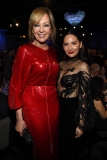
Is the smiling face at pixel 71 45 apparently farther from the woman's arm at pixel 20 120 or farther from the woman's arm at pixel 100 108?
the woman's arm at pixel 100 108

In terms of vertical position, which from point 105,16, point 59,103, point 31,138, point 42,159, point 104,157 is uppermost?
point 105,16

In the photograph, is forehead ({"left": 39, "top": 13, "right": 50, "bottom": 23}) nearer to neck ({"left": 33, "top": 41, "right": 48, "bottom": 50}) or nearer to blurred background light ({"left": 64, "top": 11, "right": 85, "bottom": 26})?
neck ({"left": 33, "top": 41, "right": 48, "bottom": 50})

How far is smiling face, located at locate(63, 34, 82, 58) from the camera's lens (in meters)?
2.00

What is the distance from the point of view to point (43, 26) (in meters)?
1.78

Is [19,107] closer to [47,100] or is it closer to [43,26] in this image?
[47,100]

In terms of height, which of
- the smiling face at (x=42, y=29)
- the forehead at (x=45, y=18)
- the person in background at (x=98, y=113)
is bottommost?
the person in background at (x=98, y=113)

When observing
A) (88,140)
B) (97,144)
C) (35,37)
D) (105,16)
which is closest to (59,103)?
(35,37)

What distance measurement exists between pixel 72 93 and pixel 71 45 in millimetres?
464

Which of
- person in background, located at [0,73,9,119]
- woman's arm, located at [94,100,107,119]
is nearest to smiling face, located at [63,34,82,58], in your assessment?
woman's arm, located at [94,100,107,119]

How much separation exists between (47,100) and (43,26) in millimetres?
648

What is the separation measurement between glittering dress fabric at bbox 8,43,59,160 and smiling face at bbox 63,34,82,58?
0.51 feet

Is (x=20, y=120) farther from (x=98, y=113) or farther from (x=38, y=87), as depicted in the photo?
(x=98, y=113)

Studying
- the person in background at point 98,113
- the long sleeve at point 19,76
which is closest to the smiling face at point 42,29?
the long sleeve at point 19,76

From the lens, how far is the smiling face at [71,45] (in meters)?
2.00
